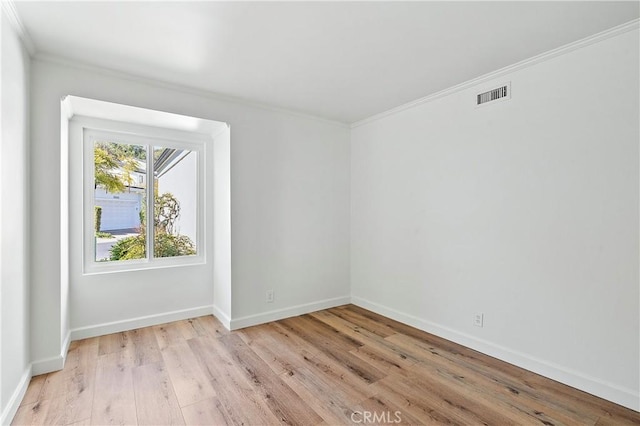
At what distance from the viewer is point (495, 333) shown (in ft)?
8.89

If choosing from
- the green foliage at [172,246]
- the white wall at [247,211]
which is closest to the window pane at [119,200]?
the green foliage at [172,246]

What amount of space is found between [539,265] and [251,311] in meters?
2.79

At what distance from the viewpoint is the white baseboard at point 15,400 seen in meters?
1.80

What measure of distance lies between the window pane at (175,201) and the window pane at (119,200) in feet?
0.50

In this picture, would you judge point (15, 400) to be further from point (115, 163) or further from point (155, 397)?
point (115, 163)

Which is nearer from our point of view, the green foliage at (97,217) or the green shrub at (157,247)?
the green foliage at (97,217)

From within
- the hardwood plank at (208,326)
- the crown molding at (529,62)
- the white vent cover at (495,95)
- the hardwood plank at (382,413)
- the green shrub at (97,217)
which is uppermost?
the crown molding at (529,62)

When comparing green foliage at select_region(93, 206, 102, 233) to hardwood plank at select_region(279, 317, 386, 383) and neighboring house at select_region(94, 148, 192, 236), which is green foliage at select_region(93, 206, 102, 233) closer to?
neighboring house at select_region(94, 148, 192, 236)

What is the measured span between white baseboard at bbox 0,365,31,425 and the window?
1.18 meters

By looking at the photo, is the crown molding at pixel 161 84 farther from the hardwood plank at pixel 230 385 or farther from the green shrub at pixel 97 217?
the hardwood plank at pixel 230 385

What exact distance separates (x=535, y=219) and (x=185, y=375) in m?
3.00

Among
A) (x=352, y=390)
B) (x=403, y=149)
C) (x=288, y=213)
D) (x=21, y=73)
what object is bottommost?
(x=352, y=390)

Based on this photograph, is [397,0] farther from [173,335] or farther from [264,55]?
[173,335]

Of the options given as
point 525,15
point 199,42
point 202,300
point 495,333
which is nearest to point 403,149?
point 525,15
